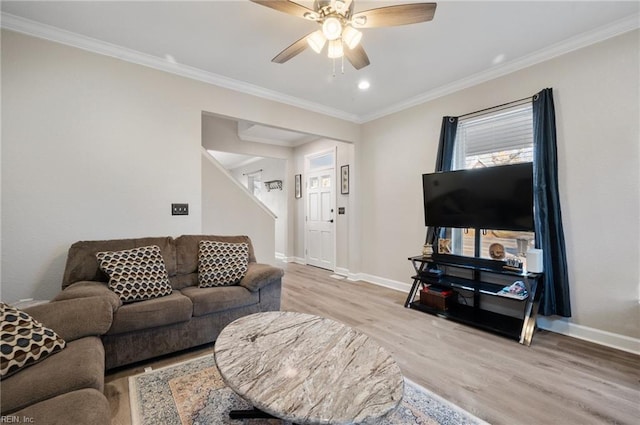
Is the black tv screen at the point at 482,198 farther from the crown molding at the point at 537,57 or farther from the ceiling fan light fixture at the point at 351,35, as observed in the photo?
the ceiling fan light fixture at the point at 351,35

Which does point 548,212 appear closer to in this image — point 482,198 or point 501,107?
point 482,198

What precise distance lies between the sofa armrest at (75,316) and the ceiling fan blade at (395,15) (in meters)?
2.50

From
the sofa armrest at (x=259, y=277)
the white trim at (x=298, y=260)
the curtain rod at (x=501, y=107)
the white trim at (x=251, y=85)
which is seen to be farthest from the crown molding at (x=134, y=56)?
the white trim at (x=298, y=260)

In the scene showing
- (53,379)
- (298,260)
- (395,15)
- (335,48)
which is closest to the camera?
(53,379)

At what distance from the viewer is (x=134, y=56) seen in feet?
9.39

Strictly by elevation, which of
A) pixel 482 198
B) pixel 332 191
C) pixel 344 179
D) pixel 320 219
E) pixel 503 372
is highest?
pixel 344 179

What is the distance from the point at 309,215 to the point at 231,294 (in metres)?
3.92

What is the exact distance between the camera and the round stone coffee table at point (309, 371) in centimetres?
107

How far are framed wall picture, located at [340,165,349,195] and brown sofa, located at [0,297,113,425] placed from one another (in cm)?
396

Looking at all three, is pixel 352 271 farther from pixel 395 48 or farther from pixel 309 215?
pixel 395 48

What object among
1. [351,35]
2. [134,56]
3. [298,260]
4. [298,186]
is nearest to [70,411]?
[351,35]

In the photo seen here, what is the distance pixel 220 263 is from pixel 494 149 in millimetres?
3292

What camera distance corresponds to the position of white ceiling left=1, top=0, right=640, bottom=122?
225 cm

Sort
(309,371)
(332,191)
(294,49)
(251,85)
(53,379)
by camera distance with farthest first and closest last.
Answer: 1. (332,191)
2. (251,85)
3. (294,49)
4. (309,371)
5. (53,379)
